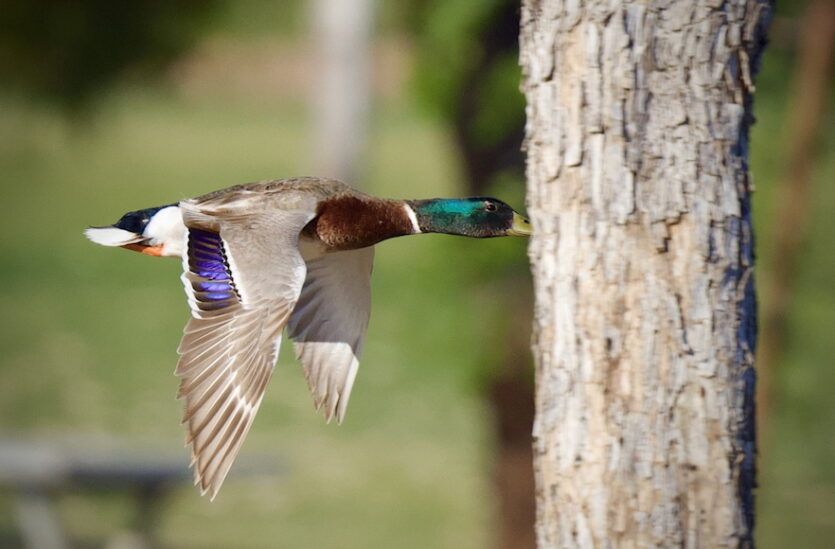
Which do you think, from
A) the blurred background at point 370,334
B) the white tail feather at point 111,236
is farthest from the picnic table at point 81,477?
the white tail feather at point 111,236

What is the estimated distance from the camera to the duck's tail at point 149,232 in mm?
3951

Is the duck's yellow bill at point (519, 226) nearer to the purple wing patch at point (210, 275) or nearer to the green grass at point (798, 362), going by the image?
the purple wing patch at point (210, 275)

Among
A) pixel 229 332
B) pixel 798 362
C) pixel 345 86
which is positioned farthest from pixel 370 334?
pixel 229 332

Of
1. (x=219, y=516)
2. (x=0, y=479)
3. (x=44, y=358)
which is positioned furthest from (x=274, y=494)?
(x=44, y=358)

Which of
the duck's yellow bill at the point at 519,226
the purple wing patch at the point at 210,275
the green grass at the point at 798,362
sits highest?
the duck's yellow bill at the point at 519,226

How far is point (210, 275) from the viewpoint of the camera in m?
3.50

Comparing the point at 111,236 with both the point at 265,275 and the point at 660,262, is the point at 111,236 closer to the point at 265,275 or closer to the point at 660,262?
the point at 265,275

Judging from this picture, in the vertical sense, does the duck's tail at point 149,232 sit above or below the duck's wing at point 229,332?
above

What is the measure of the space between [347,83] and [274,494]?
846 cm

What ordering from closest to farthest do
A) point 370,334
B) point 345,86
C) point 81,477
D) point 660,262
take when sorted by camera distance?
point 660,262 < point 81,477 < point 370,334 < point 345,86

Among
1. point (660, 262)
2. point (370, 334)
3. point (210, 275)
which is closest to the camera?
point (660, 262)

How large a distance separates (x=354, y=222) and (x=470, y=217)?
37cm

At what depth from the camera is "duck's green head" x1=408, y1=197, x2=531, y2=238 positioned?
3.91 metres

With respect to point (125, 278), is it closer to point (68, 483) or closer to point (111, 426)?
point (111, 426)
